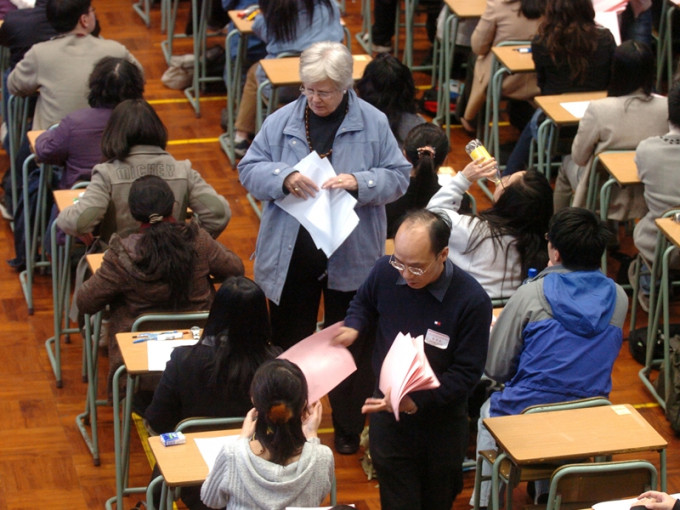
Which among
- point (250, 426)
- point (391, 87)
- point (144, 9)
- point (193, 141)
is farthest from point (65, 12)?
point (144, 9)

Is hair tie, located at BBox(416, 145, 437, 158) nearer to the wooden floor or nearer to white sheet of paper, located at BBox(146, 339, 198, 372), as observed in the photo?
the wooden floor

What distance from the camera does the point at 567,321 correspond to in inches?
152

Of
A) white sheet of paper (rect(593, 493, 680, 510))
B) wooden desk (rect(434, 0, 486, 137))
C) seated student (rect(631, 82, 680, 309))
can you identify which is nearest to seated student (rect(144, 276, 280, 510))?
white sheet of paper (rect(593, 493, 680, 510))

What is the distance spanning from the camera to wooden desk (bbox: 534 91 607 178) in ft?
18.7

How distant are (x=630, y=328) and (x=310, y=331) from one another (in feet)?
5.44

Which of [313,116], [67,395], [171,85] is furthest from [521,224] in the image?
[171,85]

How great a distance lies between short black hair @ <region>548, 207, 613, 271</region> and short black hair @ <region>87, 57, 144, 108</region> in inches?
78.2

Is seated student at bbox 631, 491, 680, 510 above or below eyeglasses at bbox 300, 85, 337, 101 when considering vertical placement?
below

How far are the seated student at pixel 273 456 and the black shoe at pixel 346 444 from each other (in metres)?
1.54

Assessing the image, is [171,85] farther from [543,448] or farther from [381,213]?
[543,448]

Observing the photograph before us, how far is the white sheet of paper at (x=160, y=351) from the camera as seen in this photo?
12.5ft

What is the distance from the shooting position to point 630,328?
5488 mm

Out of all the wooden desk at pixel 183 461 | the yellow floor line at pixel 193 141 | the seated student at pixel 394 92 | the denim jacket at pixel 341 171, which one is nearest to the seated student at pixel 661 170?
the seated student at pixel 394 92

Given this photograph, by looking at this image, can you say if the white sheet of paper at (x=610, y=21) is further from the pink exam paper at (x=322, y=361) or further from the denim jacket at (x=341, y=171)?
the pink exam paper at (x=322, y=361)
